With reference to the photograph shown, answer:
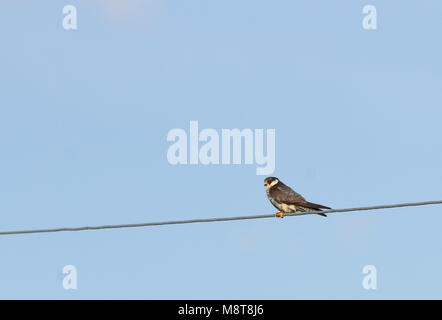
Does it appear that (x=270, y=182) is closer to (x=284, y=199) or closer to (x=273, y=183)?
(x=273, y=183)

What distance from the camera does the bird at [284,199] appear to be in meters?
18.3

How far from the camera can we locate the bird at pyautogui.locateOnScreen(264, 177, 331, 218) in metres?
18.3

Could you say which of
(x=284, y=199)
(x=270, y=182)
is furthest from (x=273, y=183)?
(x=284, y=199)

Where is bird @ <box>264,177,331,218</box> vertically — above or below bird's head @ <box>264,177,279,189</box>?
below

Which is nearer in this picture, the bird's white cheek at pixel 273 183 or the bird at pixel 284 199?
the bird at pixel 284 199

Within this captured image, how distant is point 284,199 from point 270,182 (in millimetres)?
1341

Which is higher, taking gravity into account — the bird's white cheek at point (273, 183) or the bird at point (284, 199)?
the bird's white cheek at point (273, 183)

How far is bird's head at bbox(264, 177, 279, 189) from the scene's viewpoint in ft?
66.5

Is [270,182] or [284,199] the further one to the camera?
[270,182]

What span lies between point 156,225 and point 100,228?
139 cm

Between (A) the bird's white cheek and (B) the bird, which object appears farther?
(A) the bird's white cheek

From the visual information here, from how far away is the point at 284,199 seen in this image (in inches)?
752
